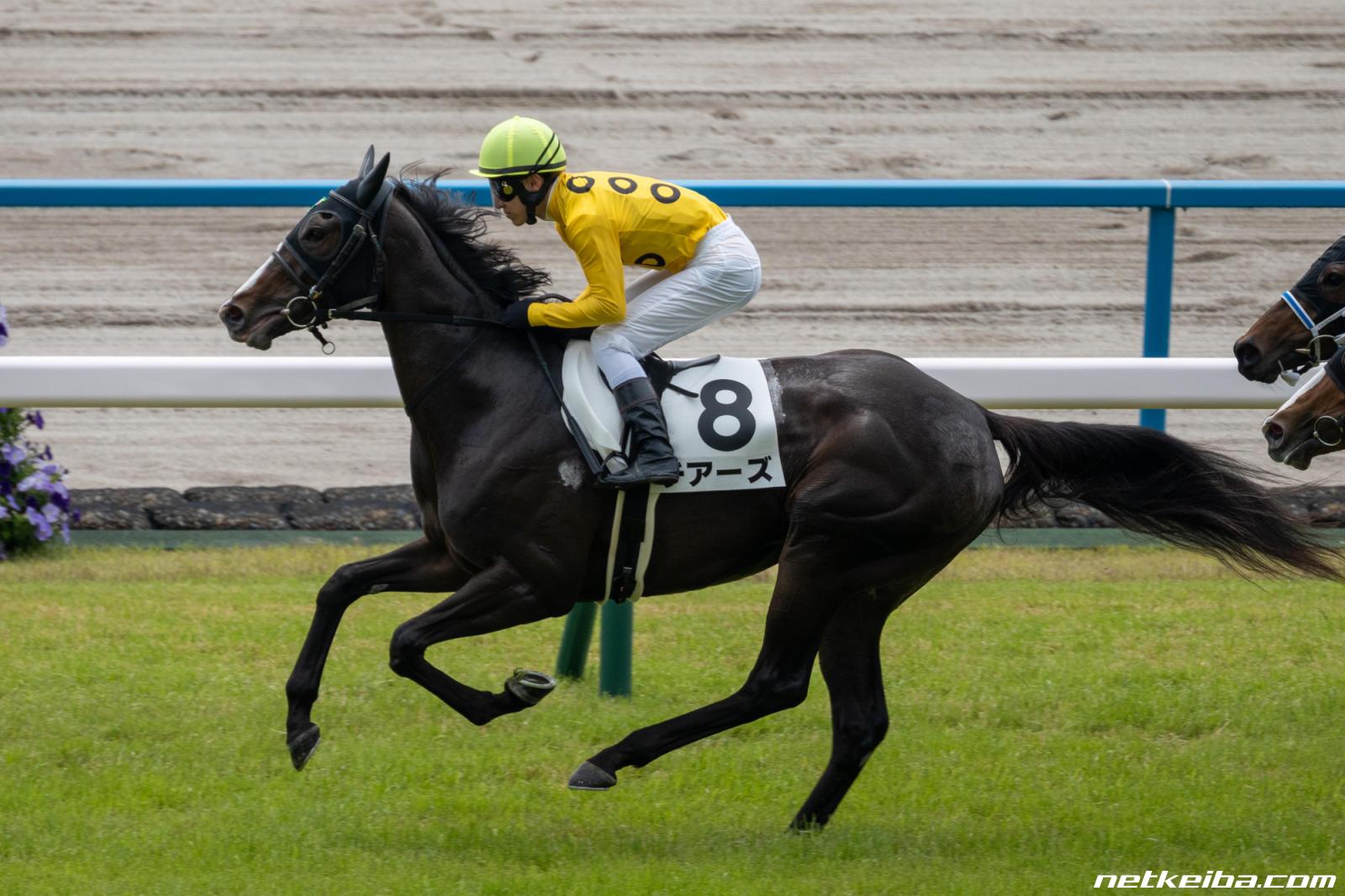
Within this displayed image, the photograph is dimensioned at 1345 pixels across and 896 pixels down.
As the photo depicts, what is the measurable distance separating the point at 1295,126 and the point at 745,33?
3294 millimetres

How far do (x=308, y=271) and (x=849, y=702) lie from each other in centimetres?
169

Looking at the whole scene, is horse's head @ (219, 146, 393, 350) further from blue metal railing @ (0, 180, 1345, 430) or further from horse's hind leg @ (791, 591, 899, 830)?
blue metal railing @ (0, 180, 1345, 430)

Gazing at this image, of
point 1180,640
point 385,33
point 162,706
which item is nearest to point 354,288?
point 162,706

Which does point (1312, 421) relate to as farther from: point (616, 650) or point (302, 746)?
point (302, 746)

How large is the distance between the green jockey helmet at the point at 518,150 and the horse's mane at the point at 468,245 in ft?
0.98

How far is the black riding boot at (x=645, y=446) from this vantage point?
3.88 meters

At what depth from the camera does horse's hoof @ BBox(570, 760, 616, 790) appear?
3.83 meters

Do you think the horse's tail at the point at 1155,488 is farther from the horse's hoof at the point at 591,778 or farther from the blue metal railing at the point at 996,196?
the blue metal railing at the point at 996,196

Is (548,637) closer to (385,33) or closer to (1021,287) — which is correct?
(1021,287)

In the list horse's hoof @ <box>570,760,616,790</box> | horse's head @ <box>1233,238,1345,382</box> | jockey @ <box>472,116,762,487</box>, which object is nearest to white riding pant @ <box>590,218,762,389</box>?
jockey @ <box>472,116,762,487</box>

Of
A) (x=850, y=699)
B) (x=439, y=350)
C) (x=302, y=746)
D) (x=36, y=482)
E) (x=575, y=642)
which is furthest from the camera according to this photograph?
(x=36, y=482)

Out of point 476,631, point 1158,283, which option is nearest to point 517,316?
point 476,631

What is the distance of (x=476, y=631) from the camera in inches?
154

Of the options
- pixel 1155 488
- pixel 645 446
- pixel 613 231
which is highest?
pixel 613 231
